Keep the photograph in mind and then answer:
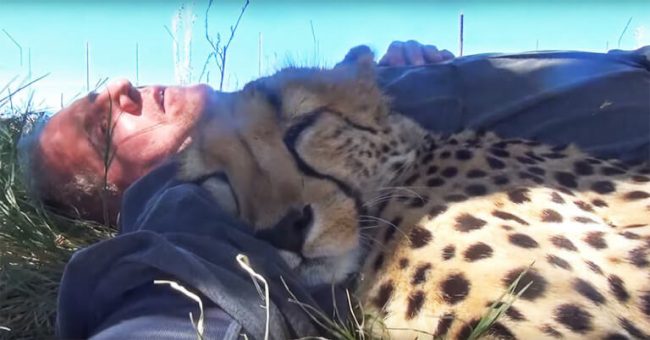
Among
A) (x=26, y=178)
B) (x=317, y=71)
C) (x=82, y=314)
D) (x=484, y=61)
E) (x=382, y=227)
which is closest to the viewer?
(x=82, y=314)

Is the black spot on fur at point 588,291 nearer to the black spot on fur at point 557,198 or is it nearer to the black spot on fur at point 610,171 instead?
the black spot on fur at point 557,198

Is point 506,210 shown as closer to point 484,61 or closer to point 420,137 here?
point 420,137

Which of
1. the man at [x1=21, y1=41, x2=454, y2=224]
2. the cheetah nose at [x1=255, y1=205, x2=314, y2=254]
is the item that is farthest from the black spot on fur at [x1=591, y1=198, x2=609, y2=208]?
the man at [x1=21, y1=41, x2=454, y2=224]

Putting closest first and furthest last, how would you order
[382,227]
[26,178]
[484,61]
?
[382,227] < [484,61] < [26,178]

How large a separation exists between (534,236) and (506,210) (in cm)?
7

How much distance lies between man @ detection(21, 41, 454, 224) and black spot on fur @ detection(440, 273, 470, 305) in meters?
0.76

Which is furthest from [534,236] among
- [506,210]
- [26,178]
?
[26,178]

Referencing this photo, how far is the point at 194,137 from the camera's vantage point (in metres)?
1.40

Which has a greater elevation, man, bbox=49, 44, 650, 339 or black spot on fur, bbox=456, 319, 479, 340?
man, bbox=49, 44, 650, 339

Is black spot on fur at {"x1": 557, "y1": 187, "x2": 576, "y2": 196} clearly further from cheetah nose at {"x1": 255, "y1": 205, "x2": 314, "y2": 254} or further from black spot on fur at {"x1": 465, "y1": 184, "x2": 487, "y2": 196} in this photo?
cheetah nose at {"x1": 255, "y1": 205, "x2": 314, "y2": 254}

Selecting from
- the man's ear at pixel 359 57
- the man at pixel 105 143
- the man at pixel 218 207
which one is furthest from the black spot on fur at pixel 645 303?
the man at pixel 105 143

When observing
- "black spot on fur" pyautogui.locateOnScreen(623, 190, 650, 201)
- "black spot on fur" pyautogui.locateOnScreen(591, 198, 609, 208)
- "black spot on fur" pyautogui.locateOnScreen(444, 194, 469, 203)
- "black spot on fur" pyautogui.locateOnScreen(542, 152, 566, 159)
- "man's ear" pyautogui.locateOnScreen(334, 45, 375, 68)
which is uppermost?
"man's ear" pyautogui.locateOnScreen(334, 45, 375, 68)

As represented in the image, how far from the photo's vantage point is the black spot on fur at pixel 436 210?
122 centimetres

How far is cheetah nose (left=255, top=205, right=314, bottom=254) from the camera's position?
1184 millimetres
